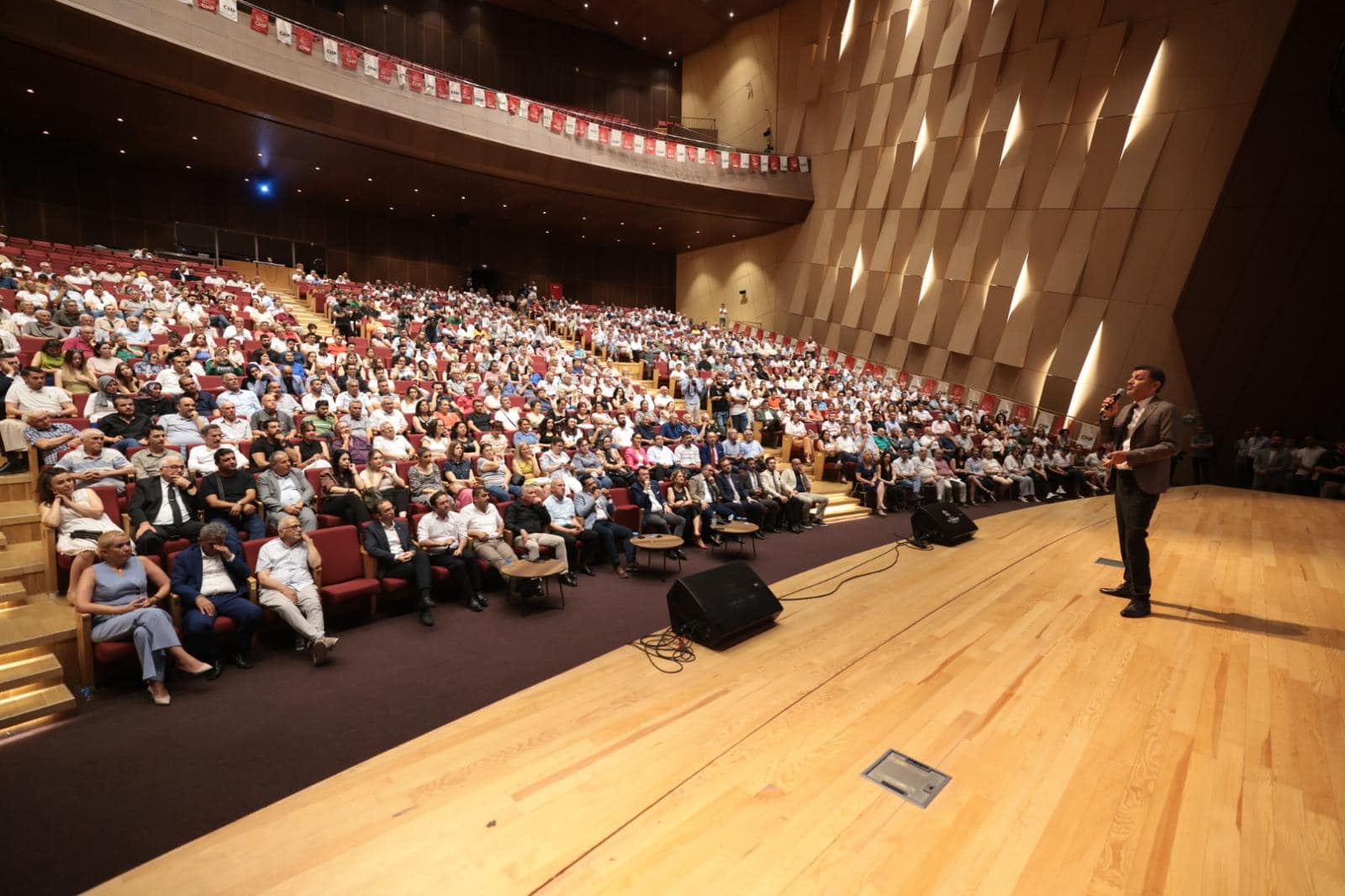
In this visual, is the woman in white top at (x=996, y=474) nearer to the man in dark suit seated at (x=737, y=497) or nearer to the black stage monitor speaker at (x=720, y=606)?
the man in dark suit seated at (x=737, y=497)

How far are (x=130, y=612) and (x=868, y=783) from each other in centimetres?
291

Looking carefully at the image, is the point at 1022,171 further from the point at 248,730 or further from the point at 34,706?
the point at 34,706

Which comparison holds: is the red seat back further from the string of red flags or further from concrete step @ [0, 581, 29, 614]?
the string of red flags

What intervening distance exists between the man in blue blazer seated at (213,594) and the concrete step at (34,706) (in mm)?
412

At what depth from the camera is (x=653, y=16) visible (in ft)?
51.6

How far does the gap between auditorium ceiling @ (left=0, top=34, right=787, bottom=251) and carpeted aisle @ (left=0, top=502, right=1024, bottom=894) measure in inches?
367

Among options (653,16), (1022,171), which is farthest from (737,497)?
(653,16)

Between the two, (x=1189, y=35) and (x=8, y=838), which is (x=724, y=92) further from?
(x=8, y=838)

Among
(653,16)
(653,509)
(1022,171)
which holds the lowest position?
(653,509)

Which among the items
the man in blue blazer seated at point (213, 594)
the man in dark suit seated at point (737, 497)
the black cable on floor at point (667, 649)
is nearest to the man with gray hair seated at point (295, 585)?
the man in blue blazer seated at point (213, 594)

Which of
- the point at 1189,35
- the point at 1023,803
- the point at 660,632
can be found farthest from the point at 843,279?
the point at 1023,803

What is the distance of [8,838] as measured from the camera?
1679mm

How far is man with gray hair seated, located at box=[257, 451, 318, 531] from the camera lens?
3.42 m

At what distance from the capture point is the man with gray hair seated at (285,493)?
3422 millimetres
